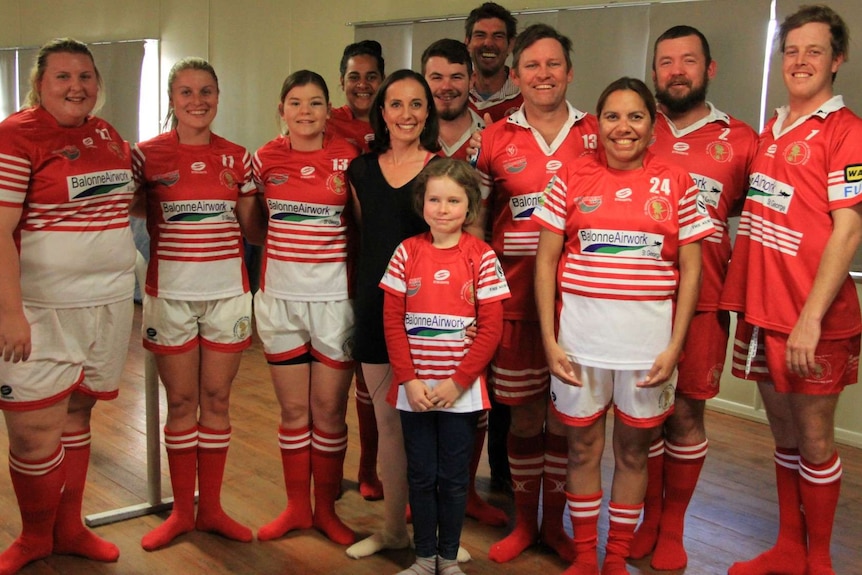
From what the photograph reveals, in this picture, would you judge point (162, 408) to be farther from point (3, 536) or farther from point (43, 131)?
point (43, 131)

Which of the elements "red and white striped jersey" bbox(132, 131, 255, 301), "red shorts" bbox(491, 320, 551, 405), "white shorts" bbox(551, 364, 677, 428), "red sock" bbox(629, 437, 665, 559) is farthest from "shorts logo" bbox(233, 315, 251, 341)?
"red sock" bbox(629, 437, 665, 559)

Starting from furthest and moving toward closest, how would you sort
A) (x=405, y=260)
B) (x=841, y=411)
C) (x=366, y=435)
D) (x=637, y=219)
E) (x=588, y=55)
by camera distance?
(x=588, y=55), (x=841, y=411), (x=366, y=435), (x=405, y=260), (x=637, y=219)

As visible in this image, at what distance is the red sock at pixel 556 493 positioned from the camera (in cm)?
273

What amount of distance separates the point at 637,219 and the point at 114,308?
158 centimetres

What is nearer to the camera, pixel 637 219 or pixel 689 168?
pixel 637 219

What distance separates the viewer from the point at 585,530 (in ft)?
8.30

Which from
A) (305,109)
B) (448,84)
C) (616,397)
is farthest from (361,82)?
(616,397)

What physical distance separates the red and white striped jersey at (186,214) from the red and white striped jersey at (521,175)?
2.80 ft

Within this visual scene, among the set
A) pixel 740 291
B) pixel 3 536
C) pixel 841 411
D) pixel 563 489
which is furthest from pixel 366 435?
pixel 841 411

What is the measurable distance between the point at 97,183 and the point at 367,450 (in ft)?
4.77

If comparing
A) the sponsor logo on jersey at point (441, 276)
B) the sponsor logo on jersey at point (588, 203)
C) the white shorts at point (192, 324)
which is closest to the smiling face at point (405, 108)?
the sponsor logo on jersey at point (441, 276)

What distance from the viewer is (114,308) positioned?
8.38 ft

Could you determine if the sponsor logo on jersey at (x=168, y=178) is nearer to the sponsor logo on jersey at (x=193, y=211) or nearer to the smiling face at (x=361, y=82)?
the sponsor logo on jersey at (x=193, y=211)

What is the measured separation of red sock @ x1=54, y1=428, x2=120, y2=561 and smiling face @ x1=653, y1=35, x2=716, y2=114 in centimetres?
214
